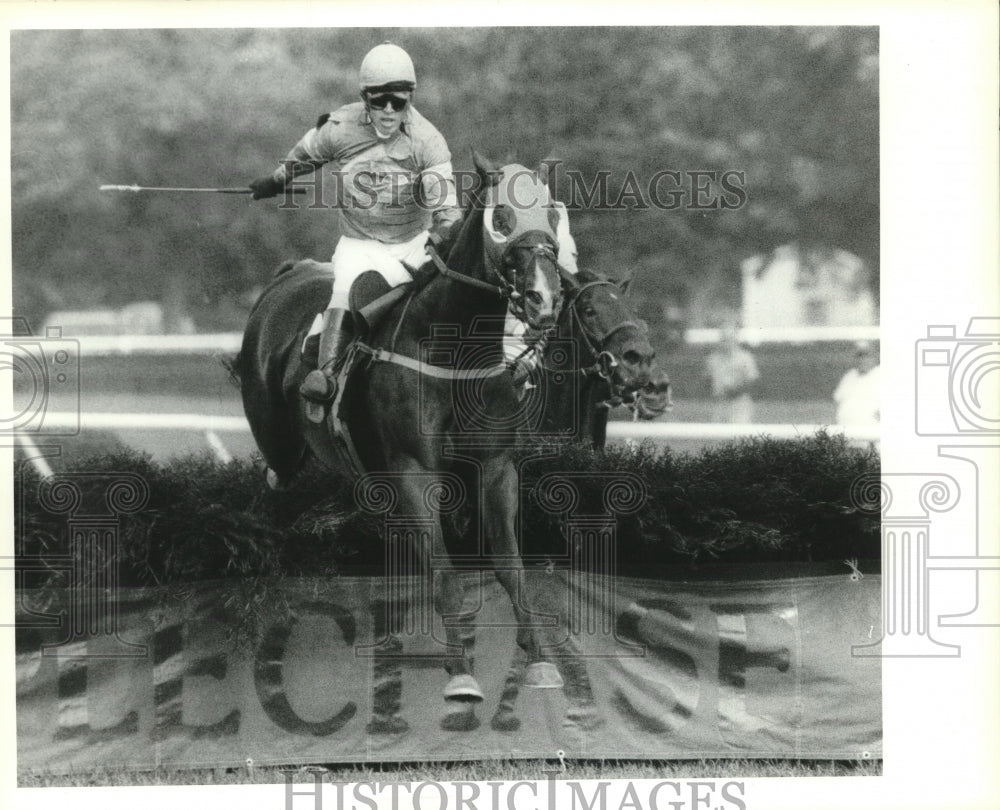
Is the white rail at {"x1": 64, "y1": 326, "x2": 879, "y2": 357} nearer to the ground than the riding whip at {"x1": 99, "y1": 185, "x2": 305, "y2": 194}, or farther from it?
nearer to the ground

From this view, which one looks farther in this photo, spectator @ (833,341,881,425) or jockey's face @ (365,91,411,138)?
spectator @ (833,341,881,425)

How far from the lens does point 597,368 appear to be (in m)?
8.74

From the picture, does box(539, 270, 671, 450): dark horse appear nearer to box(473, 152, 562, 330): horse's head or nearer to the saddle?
box(473, 152, 562, 330): horse's head

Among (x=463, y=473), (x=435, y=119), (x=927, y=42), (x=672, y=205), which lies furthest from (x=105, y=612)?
(x=927, y=42)

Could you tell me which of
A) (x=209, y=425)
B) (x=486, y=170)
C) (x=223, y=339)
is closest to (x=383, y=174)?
(x=486, y=170)

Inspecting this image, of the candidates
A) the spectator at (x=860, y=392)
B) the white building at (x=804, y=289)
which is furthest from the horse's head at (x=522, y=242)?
the spectator at (x=860, y=392)

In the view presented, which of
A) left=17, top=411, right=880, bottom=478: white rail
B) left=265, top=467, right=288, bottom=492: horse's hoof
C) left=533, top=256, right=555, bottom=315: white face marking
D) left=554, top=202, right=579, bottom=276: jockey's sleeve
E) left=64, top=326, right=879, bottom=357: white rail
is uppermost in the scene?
left=554, top=202, right=579, bottom=276: jockey's sleeve

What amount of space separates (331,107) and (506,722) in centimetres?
358

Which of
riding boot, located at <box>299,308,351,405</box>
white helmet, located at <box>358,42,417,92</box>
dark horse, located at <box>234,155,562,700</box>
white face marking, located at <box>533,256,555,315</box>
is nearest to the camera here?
white face marking, located at <box>533,256,555,315</box>

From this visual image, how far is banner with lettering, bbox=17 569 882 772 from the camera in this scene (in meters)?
8.85

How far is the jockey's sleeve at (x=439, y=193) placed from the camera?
879cm

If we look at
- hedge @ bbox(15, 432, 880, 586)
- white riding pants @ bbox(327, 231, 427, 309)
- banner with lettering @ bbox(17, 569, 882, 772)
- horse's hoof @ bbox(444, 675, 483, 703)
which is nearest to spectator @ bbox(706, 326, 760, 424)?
hedge @ bbox(15, 432, 880, 586)

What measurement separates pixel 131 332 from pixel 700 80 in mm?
3494

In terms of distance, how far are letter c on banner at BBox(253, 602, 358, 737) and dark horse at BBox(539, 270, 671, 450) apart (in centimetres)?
155
